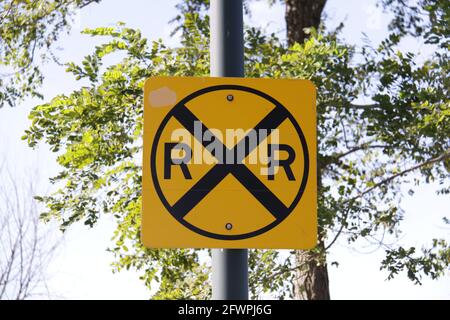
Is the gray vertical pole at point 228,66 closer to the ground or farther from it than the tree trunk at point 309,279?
closer to the ground

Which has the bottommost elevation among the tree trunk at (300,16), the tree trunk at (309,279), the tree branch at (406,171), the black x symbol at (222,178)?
the black x symbol at (222,178)

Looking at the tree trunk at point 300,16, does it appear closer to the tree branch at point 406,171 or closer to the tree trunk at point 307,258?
the tree trunk at point 307,258

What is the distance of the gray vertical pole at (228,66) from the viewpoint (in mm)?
3400

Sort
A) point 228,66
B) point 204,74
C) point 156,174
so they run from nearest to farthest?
point 156,174, point 228,66, point 204,74

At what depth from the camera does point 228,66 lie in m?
3.68

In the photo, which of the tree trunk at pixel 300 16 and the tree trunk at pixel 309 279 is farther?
the tree trunk at pixel 300 16

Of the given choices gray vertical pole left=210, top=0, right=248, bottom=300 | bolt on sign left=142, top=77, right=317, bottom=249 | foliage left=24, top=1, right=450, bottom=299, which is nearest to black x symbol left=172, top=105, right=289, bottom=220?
bolt on sign left=142, top=77, right=317, bottom=249

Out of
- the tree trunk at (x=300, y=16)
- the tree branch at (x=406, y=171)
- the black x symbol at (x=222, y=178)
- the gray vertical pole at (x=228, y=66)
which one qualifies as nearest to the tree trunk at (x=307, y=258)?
the tree trunk at (x=300, y=16)

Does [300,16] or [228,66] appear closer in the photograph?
[228,66]

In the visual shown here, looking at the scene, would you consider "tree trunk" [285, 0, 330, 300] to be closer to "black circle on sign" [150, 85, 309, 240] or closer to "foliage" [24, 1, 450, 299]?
"foliage" [24, 1, 450, 299]

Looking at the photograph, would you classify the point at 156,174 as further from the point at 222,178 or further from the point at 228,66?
the point at 228,66

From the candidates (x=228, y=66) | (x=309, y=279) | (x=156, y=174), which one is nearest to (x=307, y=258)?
(x=309, y=279)

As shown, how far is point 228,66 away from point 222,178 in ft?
1.78
